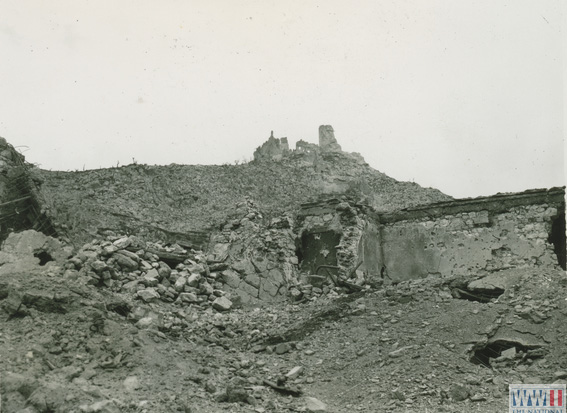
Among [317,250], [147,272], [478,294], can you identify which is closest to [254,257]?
[317,250]

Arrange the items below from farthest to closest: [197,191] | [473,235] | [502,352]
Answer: [197,191] → [473,235] → [502,352]

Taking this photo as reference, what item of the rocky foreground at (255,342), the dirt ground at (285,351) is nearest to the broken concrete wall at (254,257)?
the rocky foreground at (255,342)

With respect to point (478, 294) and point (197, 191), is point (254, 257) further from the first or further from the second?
point (197, 191)

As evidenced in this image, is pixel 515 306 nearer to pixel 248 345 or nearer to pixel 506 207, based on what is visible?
pixel 248 345

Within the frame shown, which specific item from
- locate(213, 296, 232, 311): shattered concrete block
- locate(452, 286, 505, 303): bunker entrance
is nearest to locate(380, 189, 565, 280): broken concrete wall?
locate(452, 286, 505, 303): bunker entrance

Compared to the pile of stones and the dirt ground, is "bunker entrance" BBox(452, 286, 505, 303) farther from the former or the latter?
the pile of stones
